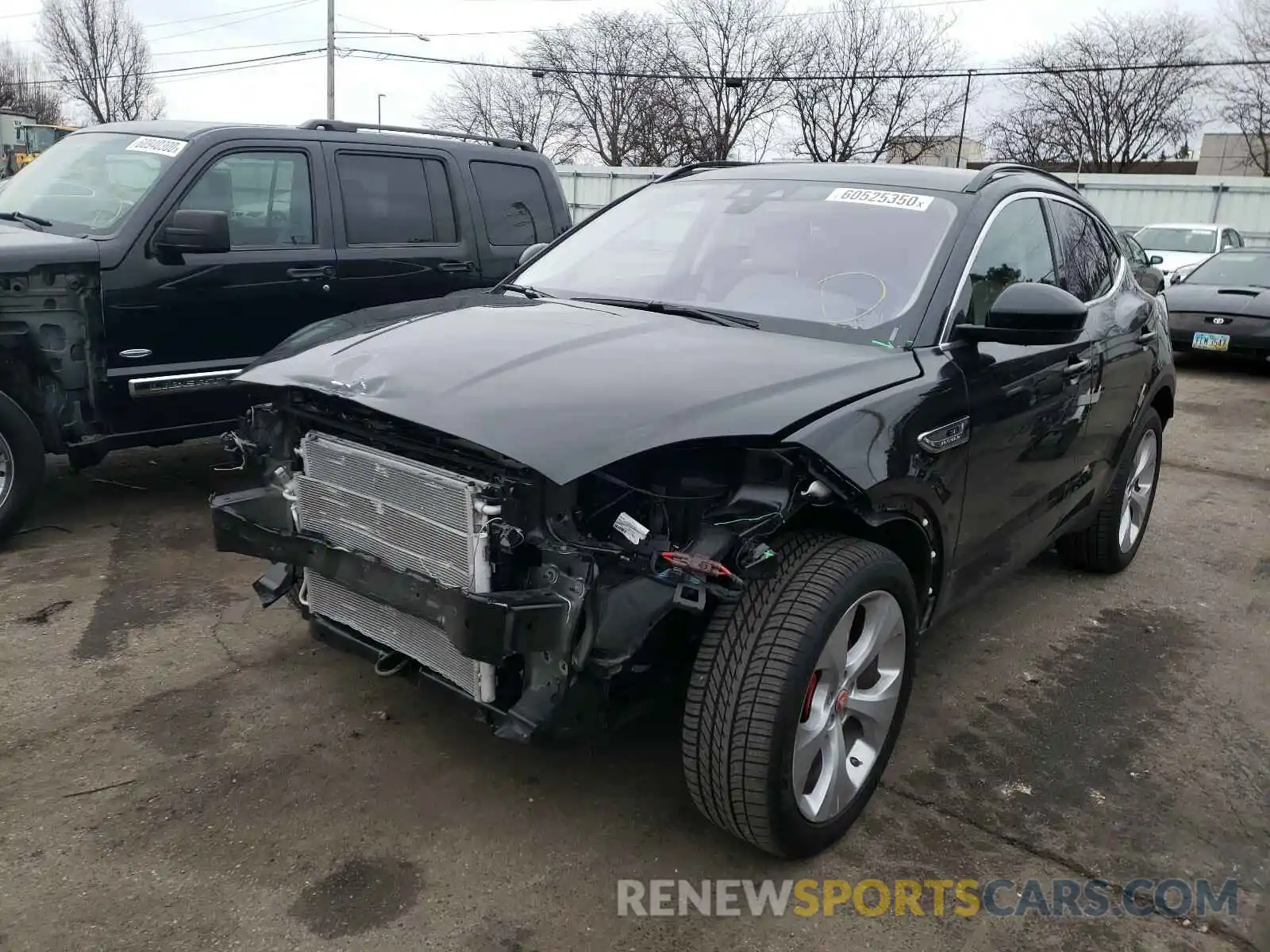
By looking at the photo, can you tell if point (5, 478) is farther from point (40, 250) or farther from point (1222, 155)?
point (1222, 155)

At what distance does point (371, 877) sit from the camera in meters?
2.55

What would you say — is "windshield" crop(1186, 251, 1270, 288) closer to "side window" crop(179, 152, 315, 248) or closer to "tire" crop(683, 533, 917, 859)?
"side window" crop(179, 152, 315, 248)

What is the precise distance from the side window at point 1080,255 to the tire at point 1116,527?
748 mm

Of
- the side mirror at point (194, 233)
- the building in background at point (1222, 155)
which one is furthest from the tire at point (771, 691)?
the building in background at point (1222, 155)

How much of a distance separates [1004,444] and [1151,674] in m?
1.37

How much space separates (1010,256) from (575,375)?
1816mm

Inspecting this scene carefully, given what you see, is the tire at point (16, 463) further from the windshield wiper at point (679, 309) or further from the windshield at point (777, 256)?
the windshield wiper at point (679, 309)

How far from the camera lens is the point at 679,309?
330cm

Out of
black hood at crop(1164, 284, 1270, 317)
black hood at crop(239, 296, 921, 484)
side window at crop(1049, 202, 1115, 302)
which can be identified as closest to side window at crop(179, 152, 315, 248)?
black hood at crop(239, 296, 921, 484)

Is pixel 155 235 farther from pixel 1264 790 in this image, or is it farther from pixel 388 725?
pixel 1264 790

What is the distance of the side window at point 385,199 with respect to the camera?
5.79 meters

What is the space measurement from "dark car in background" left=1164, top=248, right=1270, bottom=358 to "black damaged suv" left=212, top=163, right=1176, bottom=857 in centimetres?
913

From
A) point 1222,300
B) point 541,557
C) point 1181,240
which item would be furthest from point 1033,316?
point 1181,240

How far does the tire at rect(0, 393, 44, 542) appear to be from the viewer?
455 cm
